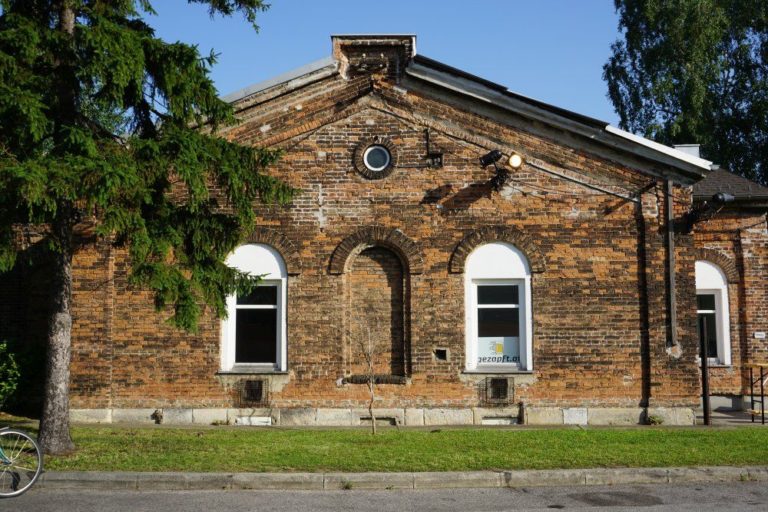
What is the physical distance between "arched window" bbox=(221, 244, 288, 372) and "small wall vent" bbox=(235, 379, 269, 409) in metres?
0.32

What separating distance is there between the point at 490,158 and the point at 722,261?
7923mm

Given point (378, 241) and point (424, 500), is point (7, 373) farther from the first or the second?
point (424, 500)

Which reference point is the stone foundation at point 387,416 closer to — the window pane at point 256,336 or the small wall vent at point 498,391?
the small wall vent at point 498,391

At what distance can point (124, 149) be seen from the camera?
11.0 m

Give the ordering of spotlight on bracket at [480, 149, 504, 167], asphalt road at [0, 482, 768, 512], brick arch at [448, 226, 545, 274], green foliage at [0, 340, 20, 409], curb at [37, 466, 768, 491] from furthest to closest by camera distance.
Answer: brick arch at [448, 226, 545, 274] → spotlight on bracket at [480, 149, 504, 167] → green foliage at [0, 340, 20, 409] → curb at [37, 466, 768, 491] → asphalt road at [0, 482, 768, 512]

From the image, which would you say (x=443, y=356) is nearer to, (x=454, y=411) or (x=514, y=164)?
(x=454, y=411)

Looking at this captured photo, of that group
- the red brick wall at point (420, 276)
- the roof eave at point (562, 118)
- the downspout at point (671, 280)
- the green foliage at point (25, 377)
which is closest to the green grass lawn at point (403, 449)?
the red brick wall at point (420, 276)

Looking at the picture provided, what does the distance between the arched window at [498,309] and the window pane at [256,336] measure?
3773 mm

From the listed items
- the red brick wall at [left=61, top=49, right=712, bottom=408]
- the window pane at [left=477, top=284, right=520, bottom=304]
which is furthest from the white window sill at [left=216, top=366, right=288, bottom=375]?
the window pane at [left=477, top=284, right=520, bottom=304]

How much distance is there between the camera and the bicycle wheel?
923cm

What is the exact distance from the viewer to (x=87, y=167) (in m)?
9.72

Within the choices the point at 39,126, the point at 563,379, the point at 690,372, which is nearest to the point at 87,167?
the point at 39,126

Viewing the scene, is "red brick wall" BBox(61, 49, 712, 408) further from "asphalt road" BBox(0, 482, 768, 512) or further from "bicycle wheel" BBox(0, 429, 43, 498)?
"bicycle wheel" BBox(0, 429, 43, 498)

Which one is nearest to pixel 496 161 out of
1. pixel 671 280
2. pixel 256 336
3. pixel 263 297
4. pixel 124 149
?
pixel 671 280
